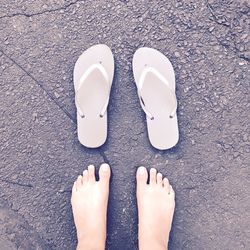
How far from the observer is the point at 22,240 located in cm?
192

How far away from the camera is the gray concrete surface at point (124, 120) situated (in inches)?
71.9

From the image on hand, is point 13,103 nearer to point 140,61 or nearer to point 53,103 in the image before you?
point 53,103

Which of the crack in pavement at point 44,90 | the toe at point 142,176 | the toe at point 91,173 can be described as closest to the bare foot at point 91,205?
the toe at point 91,173

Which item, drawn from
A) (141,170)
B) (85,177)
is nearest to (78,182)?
(85,177)

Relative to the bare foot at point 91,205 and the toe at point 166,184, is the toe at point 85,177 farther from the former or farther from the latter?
the toe at point 166,184

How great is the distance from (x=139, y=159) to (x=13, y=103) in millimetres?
588

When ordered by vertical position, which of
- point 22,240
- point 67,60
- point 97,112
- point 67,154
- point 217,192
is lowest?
point 22,240

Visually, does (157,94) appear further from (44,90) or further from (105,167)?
(44,90)

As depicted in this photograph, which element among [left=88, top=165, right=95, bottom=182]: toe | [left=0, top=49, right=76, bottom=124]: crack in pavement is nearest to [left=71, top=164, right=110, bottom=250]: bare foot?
[left=88, top=165, right=95, bottom=182]: toe

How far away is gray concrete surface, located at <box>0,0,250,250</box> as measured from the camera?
5.99ft

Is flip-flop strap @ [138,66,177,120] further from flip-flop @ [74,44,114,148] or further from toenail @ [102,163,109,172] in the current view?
toenail @ [102,163,109,172]

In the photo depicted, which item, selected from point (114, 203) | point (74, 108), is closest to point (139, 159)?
point (114, 203)

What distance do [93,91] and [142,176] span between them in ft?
1.34

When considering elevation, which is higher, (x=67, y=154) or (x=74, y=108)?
(x=74, y=108)
